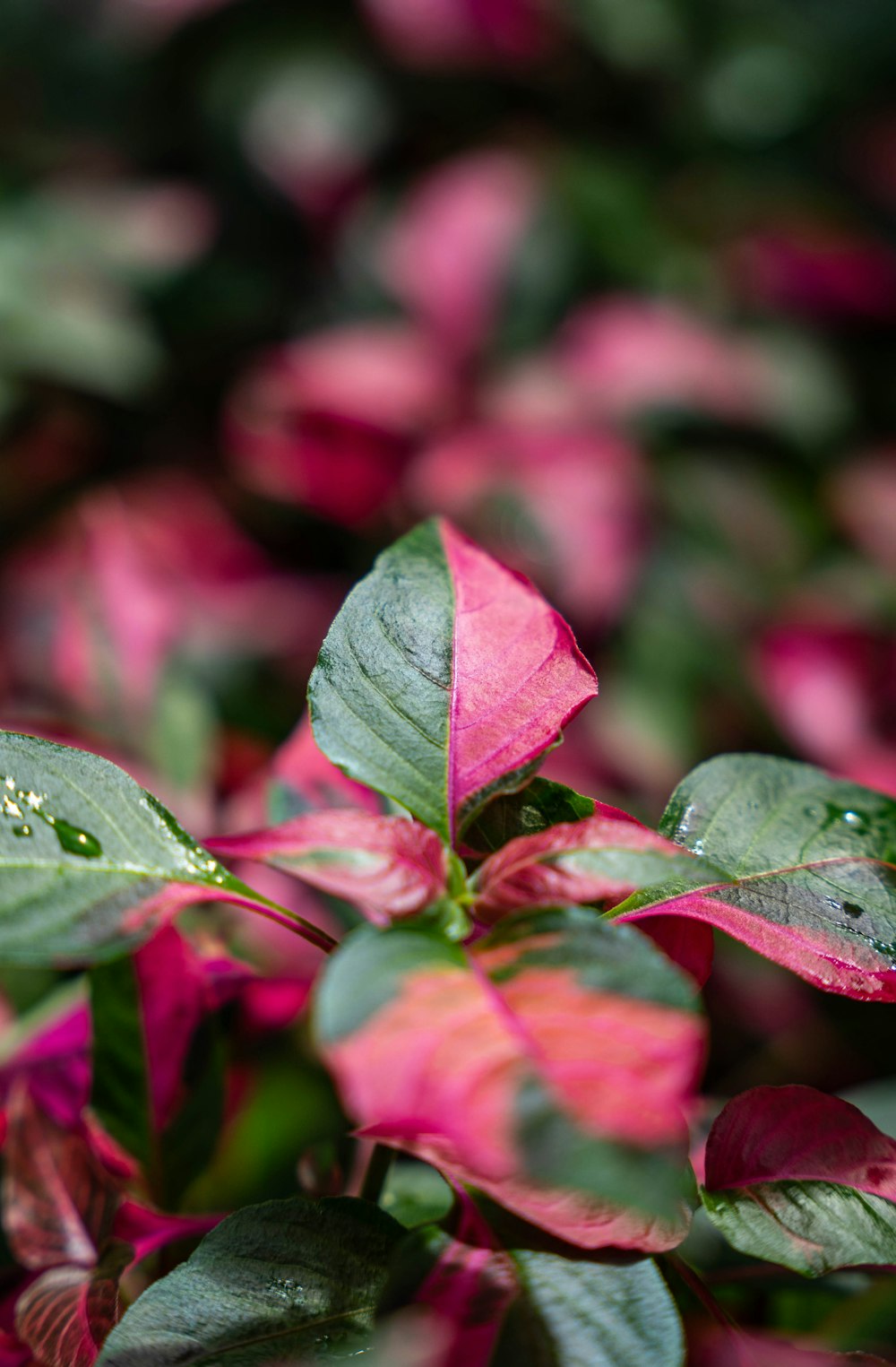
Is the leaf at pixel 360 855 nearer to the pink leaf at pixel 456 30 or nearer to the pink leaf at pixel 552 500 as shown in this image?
the pink leaf at pixel 552 500

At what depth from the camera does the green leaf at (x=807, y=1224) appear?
32 centimetres

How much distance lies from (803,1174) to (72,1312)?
241 mm

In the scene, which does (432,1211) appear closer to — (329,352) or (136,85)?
(329,352)

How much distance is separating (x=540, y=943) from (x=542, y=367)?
1139 mm

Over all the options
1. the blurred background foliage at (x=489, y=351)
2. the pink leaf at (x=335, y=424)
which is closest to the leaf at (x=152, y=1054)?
the blurred background foliage at (x=489, y=351)

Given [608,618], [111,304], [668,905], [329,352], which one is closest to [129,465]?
[111,304]

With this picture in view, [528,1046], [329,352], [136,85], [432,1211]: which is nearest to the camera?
[528,1046]

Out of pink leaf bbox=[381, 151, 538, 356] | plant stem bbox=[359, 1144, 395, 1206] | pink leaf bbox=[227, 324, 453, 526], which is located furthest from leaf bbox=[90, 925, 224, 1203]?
pink leaf bbox=[381, 151, 538, 356]

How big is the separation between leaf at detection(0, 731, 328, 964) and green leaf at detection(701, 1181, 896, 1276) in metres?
0.15

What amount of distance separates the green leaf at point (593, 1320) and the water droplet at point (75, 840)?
0.57ft

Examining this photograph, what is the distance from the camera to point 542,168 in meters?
1.43

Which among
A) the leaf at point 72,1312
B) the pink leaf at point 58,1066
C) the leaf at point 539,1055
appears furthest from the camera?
the pink leaf at point 58,1066

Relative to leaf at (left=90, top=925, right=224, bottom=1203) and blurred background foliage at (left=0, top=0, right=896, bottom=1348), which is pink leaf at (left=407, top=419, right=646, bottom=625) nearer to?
blurred background foliage at (left=0, top=0, right=896, bottom=1348)

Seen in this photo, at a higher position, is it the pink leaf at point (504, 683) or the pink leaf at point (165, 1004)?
the pink leaf at point (504, 683)
